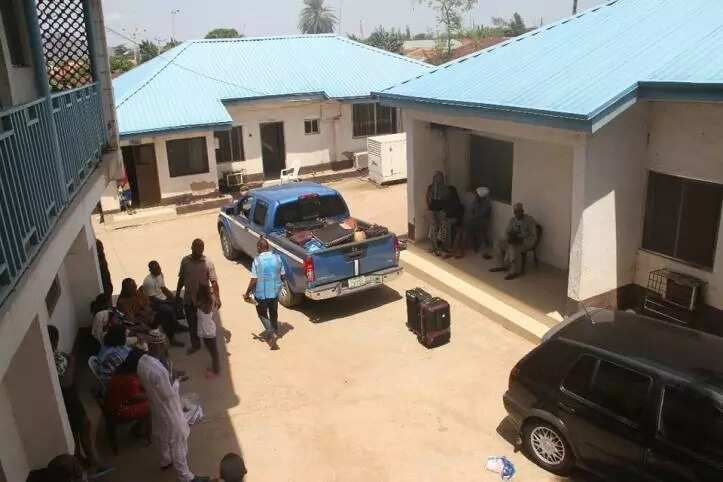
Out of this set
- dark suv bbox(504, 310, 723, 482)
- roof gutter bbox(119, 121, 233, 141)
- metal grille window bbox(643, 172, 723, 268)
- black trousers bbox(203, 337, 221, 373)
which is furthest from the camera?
roof gutter bbox(119, 121, 233, 141)

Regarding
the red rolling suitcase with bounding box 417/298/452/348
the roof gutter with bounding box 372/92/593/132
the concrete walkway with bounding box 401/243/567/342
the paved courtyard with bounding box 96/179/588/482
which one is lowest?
the paved courtyard with bounding box 96/179/588/482

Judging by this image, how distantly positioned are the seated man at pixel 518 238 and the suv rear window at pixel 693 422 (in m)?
5.80

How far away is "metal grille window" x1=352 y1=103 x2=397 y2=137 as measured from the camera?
71.4 ft

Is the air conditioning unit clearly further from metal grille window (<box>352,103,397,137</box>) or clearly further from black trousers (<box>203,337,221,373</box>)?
black trousers (<box>203,337,221,373</box>)

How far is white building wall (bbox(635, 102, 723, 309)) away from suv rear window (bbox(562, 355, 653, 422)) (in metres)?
3.67

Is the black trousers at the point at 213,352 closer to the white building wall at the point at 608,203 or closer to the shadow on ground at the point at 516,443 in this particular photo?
the shadow on ground at the point at 516,443

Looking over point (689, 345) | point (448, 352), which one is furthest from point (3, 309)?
point (448, 352)

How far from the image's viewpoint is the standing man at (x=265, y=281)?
8.73 meters

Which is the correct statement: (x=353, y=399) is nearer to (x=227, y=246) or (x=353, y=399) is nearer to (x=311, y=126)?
(x=227, y=246)

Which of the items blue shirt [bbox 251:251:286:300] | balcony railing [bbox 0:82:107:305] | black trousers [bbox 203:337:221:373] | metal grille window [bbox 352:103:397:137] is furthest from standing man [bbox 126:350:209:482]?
metal grille window [bbox 352:103:397:137]

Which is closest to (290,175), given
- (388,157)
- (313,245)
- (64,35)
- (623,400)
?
(388,157)

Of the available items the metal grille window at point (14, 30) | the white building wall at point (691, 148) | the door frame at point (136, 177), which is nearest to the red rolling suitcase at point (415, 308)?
the white building wall at point (691, 148)

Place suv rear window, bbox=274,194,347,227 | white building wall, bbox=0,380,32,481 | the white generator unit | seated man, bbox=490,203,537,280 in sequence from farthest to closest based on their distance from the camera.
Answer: the white generator unit
suv rear window, bbox=274,194,347,227
seated man, bbox=490,203,537,280
white building wall, bbox=0,380,32,481

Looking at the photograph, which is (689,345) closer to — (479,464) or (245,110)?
(479,464)
